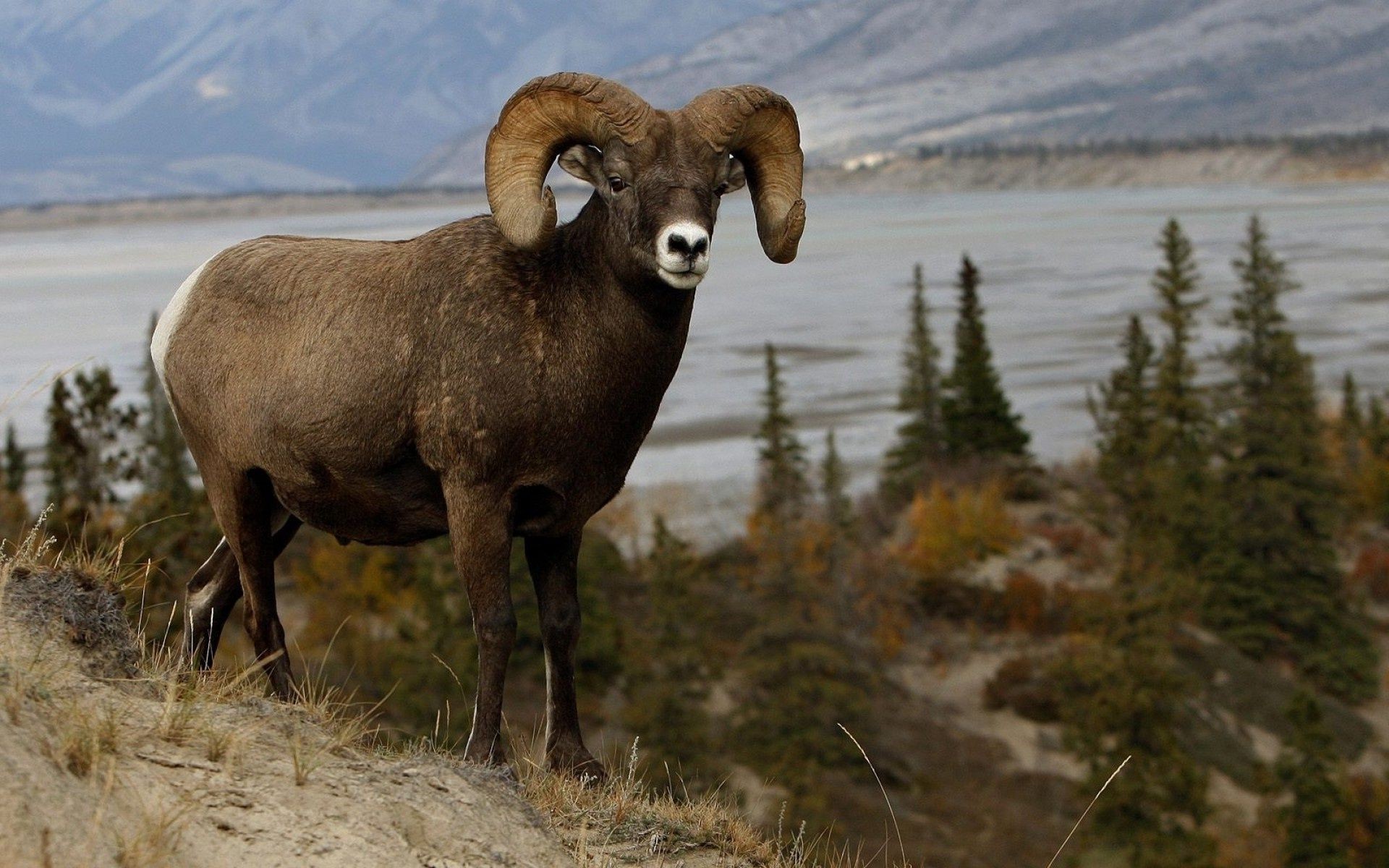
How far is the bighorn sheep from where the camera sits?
249 inches

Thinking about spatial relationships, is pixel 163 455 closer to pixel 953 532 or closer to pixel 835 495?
pixel 835 495

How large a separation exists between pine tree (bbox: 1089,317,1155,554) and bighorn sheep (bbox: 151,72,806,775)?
5923 centimetres

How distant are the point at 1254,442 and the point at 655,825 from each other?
212 ft

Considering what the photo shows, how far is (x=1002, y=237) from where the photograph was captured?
522ft

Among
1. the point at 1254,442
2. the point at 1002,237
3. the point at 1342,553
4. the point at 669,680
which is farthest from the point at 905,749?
the point at 1002,237

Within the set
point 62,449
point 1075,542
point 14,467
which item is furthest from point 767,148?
point 1075,542

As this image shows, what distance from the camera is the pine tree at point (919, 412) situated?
7225 cm

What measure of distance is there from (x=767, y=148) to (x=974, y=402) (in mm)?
69419

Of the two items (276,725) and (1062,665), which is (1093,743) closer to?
(1062,665)

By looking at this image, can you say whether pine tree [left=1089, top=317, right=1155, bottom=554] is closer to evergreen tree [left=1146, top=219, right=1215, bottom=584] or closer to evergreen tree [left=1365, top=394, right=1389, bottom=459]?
evergreen tree [left=1146, top=219, right=1215, bottom=584]

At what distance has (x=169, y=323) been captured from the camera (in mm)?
7125

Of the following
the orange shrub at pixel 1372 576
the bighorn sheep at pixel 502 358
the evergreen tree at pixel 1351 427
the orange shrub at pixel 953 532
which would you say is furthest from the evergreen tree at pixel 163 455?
the bighorn sheep at pixel 502 358

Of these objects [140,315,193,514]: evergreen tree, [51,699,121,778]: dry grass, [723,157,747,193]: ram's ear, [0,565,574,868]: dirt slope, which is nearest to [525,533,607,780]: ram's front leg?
[0,565,574,868]: dirt slope

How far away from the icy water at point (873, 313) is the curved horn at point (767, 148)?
126ft
